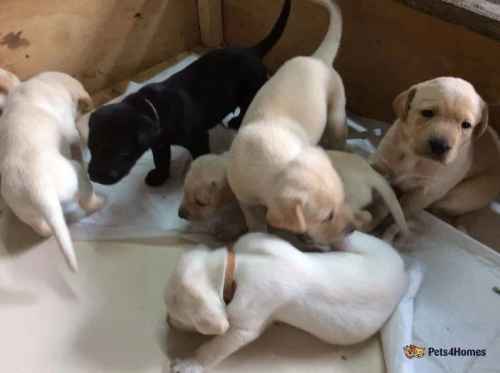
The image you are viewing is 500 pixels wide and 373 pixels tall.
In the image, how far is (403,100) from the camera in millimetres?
1826

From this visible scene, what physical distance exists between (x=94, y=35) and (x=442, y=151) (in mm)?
1865

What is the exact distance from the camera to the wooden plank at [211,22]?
2938mm

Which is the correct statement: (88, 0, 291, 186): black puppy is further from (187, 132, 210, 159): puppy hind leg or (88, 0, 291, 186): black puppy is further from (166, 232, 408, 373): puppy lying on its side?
(166, 232, 408, 373): puppy lying on its side

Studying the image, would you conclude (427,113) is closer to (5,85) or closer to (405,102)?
(405,102)

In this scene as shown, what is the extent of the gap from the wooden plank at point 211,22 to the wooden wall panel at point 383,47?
0.29 ft

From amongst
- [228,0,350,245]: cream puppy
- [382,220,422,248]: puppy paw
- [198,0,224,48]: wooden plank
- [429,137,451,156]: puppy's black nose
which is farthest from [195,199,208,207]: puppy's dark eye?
[198,0,224,48]: wooden plank

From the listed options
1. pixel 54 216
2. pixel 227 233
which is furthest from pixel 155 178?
pixel 54 216

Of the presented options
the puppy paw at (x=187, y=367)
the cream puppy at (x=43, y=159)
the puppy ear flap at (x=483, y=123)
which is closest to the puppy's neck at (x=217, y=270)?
the puppy paw at (x=187, y=367)

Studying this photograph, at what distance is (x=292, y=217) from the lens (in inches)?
64.0

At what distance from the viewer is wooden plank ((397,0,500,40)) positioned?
1.84 meters

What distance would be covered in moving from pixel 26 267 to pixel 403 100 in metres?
1.60

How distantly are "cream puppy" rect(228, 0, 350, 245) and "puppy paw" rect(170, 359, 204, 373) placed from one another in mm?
528

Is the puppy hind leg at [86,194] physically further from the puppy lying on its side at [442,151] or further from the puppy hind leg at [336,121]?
the puppy lying on its side at [442,151]

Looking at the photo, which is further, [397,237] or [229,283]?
[397,237]
